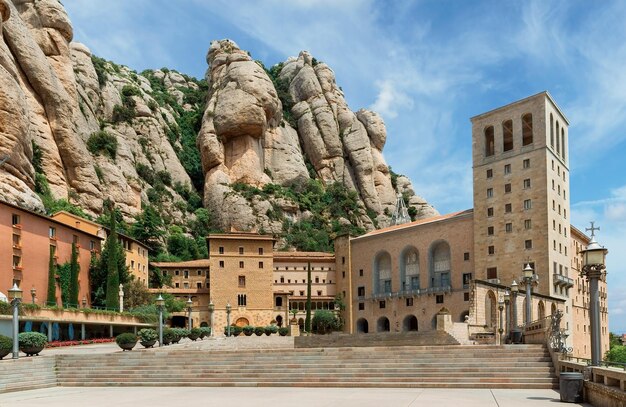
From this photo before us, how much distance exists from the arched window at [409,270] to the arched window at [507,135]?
48.7ft

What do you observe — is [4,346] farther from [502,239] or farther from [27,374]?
[502,239]

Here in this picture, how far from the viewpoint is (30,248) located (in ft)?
159

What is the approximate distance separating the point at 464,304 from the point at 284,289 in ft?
93.8

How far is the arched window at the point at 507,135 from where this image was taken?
6450cm

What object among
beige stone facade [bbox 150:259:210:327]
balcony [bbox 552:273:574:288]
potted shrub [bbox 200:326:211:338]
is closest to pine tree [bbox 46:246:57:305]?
potted shrub [bbox 200:326:211:338]

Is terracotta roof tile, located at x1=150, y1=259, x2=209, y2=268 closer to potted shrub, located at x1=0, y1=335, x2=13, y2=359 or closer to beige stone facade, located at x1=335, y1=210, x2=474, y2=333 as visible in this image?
beige stone facade, located at x1=335, y1=210, x2=474, y2=333

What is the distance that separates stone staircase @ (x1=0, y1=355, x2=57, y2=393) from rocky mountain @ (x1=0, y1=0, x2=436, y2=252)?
1267 inches

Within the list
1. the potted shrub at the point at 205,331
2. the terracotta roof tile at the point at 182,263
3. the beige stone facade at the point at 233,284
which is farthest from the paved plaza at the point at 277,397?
the terracotta roof tile at the point at 182,263

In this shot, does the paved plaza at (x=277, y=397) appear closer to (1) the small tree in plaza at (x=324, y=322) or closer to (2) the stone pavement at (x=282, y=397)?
(2) the stone pavement at (x=282, y=397)

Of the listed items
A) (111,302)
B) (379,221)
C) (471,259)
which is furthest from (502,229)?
(379,221)

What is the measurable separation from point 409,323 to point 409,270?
5.84 meters

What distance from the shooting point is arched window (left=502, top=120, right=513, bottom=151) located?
212 feet

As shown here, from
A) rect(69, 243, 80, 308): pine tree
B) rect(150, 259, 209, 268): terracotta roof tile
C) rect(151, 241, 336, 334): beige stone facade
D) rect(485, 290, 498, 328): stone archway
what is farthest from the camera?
rect(150, 259, 209, 268): terracotta roof tile

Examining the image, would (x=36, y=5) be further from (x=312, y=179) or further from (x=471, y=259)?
(x=471, y=259)
